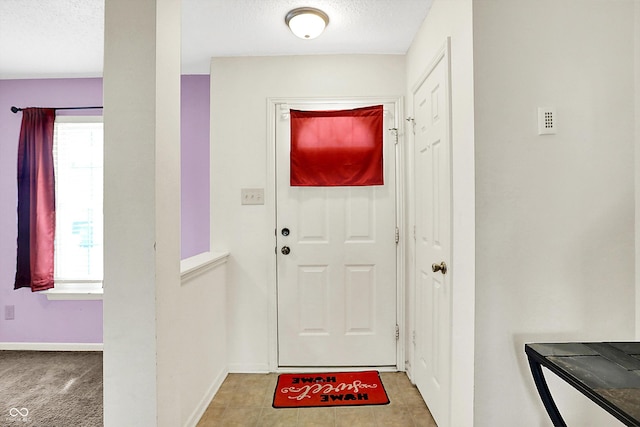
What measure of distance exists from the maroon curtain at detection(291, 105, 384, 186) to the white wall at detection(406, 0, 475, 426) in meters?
0.92

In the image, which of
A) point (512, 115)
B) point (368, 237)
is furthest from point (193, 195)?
point (512, 115)

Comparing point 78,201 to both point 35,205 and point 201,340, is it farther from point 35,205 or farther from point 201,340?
point 201,340

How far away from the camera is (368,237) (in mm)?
2793

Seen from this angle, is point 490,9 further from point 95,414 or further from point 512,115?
point 95,414

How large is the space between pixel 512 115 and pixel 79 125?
11.4 feet

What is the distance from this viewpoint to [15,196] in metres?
3.27

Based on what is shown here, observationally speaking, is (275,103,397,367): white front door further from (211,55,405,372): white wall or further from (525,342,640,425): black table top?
(525,342,640,425): black table top

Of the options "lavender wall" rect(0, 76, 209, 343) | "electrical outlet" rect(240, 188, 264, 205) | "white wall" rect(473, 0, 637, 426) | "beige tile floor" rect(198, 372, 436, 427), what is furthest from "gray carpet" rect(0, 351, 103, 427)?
"white wall" rect(473, 0, 637, 426)

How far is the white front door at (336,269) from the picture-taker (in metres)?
2.78

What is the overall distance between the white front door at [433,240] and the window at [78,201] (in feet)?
9.04

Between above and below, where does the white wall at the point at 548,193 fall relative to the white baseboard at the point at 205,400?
above

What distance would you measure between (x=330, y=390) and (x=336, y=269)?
83 centimetres

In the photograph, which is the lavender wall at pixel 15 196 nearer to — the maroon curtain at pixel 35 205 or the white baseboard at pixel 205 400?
the maroon curtain at pixel 35 205

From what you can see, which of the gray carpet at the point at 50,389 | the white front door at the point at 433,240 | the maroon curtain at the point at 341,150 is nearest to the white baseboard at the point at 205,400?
the gray carpet at the point at 50,389
